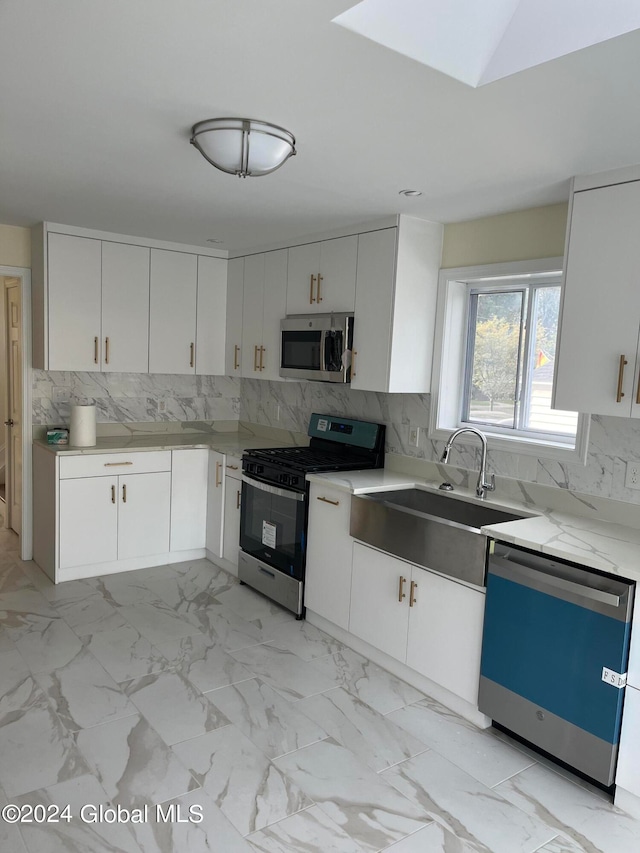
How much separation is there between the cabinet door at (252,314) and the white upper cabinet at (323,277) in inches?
15.2

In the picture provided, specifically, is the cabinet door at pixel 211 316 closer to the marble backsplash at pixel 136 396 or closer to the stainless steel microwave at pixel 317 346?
the marble backsplash at pixel 136 396

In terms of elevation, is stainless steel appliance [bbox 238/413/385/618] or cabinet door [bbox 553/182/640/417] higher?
cabinet door [bbox 553/182/640/417]

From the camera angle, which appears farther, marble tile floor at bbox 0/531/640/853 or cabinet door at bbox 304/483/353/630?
cabinet door at bbox 304/483/353/630

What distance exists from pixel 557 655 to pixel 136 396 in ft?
11.8

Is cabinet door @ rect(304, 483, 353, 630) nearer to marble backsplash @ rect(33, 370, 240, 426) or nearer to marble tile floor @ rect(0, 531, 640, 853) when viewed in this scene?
marble tile floor @ rect(0, 531, 640, 853)

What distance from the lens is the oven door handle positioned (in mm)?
3610

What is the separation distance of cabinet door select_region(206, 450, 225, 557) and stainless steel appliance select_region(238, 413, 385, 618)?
12.7 inches

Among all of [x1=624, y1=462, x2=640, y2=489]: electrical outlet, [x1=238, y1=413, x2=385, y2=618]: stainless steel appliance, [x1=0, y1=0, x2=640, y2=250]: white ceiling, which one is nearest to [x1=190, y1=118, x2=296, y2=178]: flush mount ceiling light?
[x1=0, y1=0, x2=640, y2=250]: white ceiling

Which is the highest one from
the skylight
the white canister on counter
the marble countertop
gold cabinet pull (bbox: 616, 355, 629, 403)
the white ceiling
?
the skylight

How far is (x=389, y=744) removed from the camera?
8.27 ft

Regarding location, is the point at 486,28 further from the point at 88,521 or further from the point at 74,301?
the point at 88,521

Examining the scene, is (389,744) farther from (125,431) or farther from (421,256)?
(125,431)

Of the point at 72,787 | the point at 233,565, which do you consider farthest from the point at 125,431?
the point at 72,787

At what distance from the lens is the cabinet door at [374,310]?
346 cm
